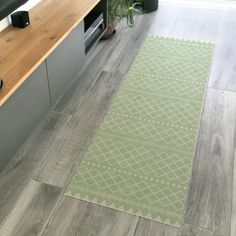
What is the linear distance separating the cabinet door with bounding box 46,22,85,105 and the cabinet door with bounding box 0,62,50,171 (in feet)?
0.31

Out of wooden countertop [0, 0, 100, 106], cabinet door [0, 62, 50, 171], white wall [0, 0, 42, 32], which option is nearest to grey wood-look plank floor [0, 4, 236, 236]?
cabinet door [0, 62, 50, 171]

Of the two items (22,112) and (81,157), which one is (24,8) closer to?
(22,112)

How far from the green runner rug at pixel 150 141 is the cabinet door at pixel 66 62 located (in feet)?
1.19

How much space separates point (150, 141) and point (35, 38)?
96cm

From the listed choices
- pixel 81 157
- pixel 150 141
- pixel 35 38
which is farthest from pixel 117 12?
pixel 81 157

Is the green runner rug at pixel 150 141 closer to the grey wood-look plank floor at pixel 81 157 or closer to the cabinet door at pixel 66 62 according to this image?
the grey wood-look plank floor at pixel 81 157

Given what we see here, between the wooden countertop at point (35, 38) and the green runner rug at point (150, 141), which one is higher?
the wooden countertop at point (35, 38)

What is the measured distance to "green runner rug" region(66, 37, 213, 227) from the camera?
1.84 metres

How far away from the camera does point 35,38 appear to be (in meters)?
2.09

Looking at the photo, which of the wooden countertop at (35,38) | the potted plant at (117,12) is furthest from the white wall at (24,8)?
the potted plant at (117,12)

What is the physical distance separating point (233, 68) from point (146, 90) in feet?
2.62

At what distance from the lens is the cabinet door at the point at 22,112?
1.78 metres

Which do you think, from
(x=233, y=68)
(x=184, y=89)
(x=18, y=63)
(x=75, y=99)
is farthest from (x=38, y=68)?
(x=233, y=68)

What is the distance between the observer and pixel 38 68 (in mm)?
1955
